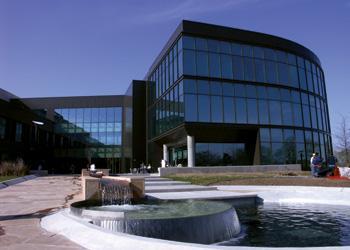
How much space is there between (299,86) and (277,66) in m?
4.19

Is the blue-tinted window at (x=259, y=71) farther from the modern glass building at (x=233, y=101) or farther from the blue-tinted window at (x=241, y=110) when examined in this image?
the blue-tinted window at (x=241, y=110)

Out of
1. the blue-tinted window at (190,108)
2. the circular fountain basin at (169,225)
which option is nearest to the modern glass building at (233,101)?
the blue-tinted window at (190,108)

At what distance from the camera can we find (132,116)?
5328 cm

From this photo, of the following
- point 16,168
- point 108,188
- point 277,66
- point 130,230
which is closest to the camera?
point 130,230

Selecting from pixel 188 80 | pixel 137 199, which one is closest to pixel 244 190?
pixel 137 199

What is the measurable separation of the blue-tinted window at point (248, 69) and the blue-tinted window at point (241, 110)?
104 inches

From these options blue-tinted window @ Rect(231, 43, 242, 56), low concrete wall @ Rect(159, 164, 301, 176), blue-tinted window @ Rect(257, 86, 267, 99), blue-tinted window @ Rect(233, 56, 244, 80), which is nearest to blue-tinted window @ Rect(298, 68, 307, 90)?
blue-tinted window @ Rect(257, 86, 267, 99)

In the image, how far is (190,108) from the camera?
116ft

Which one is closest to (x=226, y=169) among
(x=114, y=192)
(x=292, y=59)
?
(x=292, y=59)

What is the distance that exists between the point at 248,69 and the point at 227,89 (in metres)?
3.91

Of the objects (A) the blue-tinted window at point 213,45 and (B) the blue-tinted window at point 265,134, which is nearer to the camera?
(A) the blue-tinted window at point 213,45

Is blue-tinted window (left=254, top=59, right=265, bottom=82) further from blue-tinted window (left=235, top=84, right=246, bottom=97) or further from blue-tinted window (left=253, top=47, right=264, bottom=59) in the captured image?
blue-tinted window (left=235, top=84, right=246, bottom=97)

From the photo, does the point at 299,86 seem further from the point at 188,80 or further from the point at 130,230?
the point at 130,230

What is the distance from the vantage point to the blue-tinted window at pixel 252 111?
1507 inches
